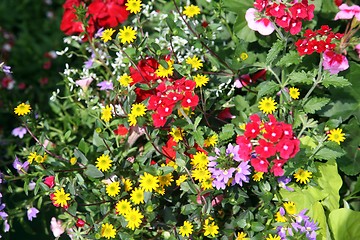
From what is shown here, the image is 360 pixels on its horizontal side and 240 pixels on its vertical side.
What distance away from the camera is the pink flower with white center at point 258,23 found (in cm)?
Answer: 163

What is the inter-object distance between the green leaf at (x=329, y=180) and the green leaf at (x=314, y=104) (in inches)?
6.3

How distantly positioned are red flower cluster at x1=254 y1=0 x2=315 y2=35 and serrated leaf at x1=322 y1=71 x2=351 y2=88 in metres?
0.14

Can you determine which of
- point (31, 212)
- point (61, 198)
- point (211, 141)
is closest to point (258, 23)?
point (211, 141)

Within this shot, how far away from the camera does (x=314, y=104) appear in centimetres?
156

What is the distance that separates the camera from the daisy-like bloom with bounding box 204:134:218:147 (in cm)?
152

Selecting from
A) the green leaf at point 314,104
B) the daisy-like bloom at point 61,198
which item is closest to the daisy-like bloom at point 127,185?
the daisy-like bloom at point 61,198

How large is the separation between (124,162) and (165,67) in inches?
10.9

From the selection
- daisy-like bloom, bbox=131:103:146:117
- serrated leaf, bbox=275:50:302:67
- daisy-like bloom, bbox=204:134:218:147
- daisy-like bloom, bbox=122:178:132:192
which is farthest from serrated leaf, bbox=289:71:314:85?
daisy-like bloom, bbox=122:178:132:192

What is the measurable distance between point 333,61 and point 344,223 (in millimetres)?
407

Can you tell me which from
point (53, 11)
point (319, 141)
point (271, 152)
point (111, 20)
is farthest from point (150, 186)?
point (53, 11)

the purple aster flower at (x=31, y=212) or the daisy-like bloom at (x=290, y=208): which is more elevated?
the daisy-like bloom at (x=290, y=208)

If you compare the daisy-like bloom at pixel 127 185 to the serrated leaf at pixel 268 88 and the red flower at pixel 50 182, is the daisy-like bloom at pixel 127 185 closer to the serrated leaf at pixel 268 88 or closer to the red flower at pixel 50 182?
the red flower at pixel 50 182

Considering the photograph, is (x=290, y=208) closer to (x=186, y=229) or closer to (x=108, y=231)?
(x=186, y=229)

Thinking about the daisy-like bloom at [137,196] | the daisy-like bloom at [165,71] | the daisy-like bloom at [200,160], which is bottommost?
the daisy-like bloom at [137,196]
